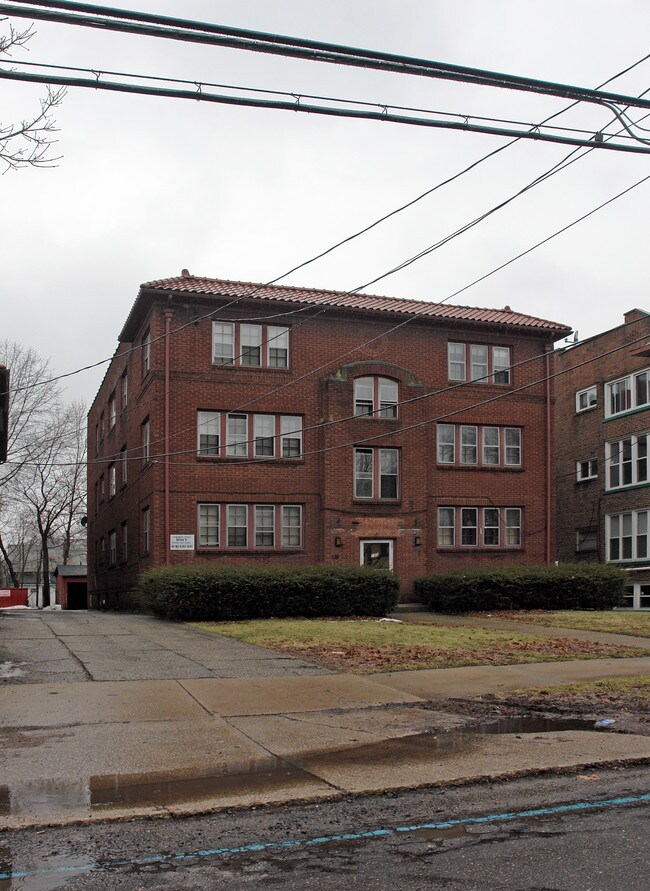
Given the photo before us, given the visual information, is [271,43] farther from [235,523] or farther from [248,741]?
[235,523]

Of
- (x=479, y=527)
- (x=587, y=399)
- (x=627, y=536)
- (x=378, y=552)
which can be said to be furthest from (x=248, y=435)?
(x=587, y=399)

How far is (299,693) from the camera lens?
418 inches

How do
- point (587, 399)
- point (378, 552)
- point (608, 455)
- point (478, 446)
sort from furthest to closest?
point (587, 399)
point (608, 455)
point (478, 446)
point (378, 552)

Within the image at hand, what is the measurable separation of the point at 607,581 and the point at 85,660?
17.3 meters

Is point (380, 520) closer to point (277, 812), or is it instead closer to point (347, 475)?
point (347, 475)

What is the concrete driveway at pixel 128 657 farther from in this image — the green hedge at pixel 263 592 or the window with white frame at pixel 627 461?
the window with white frame at pixel 627 461

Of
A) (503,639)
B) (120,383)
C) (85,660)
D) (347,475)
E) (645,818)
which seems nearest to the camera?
(645,818)

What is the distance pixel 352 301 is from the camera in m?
29.3

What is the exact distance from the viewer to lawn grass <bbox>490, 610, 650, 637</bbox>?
18.5 meters

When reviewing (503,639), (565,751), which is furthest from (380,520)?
(565,751)

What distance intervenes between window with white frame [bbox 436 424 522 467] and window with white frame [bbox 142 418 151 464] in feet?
31.1

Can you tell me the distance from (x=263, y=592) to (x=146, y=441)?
908 cm

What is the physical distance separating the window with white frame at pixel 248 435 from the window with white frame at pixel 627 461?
552 inches

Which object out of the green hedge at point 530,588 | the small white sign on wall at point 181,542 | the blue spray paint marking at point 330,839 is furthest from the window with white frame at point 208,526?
the blue spray paint marking at point 330,839
